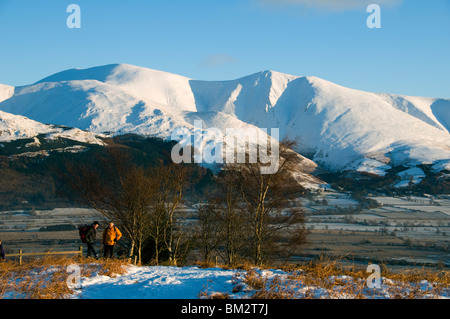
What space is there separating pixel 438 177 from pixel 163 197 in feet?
518

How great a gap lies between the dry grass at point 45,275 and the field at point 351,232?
2346 centimetres

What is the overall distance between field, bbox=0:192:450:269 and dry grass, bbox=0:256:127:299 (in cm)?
2346

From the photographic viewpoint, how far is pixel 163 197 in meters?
31.5

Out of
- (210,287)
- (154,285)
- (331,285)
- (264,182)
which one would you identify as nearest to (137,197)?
(264,182)

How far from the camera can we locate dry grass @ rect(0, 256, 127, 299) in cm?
980

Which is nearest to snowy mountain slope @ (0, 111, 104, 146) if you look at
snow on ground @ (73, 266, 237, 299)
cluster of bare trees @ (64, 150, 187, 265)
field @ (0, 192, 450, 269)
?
field @ (0, 192, 450, 269)

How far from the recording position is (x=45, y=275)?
37.7 ft

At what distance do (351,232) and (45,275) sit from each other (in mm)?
78042

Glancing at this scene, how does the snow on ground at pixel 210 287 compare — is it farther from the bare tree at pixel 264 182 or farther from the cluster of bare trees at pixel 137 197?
the cluster of bare trees at pixel 137 197

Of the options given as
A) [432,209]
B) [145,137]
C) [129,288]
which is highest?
[145,137]
